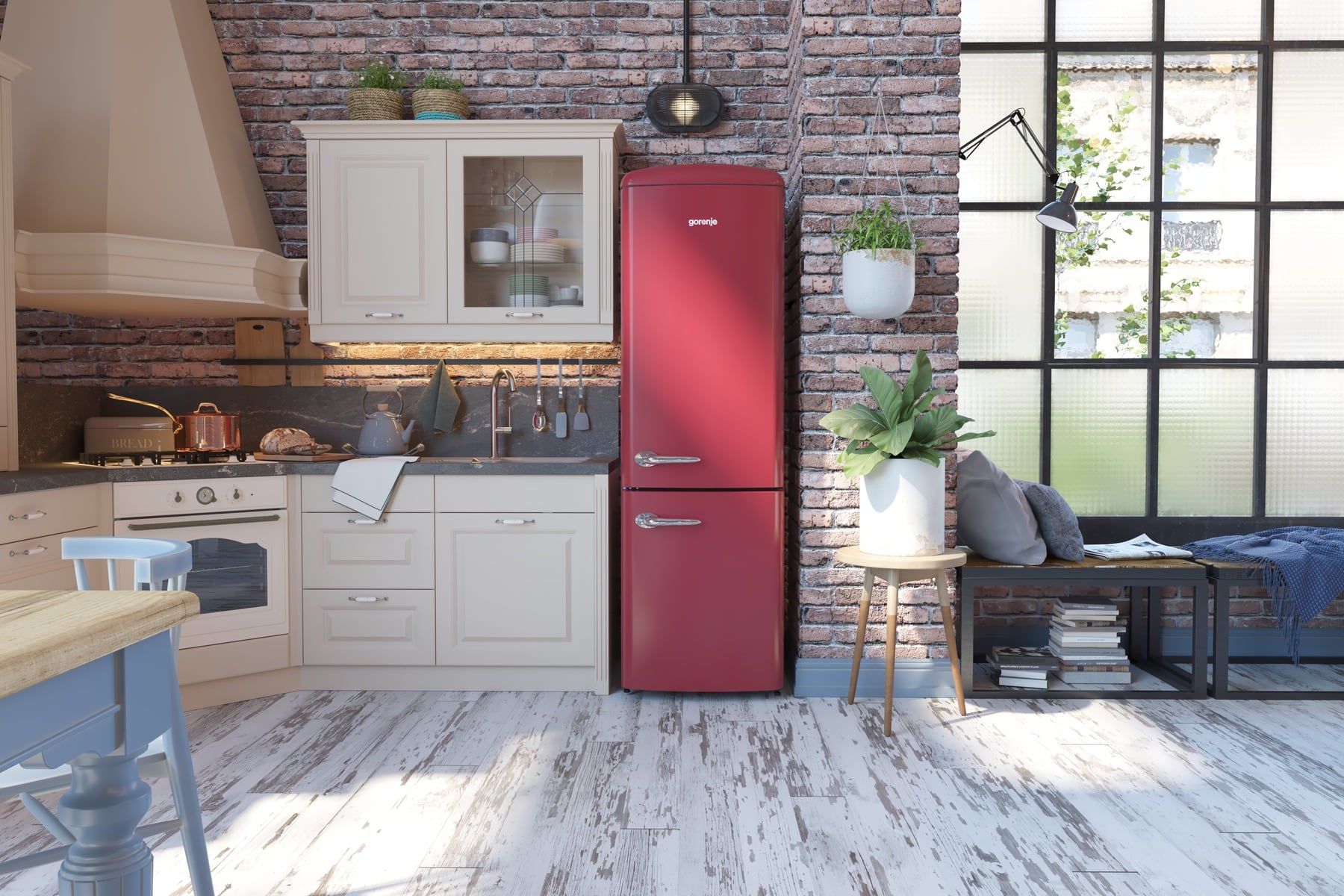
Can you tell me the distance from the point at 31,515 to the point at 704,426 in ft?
6.86

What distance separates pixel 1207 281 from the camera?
3.73m

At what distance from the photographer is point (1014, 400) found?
12.3ft

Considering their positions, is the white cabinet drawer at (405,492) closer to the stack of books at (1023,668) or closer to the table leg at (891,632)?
the table leg at (891,632)

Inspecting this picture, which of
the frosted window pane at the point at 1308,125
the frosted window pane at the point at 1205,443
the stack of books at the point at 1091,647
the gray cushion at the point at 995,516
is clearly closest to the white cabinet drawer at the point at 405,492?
the gray cushion at the point at 995,516

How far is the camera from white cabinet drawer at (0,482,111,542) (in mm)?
2563

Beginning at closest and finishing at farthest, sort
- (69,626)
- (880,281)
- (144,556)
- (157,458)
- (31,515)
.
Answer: (69,626) → (144,556) → (31,515) → (880,281) → (157,458)

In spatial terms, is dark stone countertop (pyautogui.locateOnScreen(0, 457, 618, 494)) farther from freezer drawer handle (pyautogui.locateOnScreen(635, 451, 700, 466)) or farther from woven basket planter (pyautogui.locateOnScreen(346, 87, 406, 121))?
woven basket planter (pyautogui.locateOnScreen(346, 87, 406, 121))

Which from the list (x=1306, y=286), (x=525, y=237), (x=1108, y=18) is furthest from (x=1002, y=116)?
(x=525, y=237)

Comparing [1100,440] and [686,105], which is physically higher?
[686,105]

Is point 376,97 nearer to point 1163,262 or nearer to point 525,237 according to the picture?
point 525,237

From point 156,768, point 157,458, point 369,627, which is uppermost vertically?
point 157,458

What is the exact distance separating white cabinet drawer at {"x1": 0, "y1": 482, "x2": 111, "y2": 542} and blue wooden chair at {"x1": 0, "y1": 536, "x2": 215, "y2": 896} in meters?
1.26

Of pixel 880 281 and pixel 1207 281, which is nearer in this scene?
pixel 880 281

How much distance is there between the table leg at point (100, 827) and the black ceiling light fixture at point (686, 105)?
318 cm
